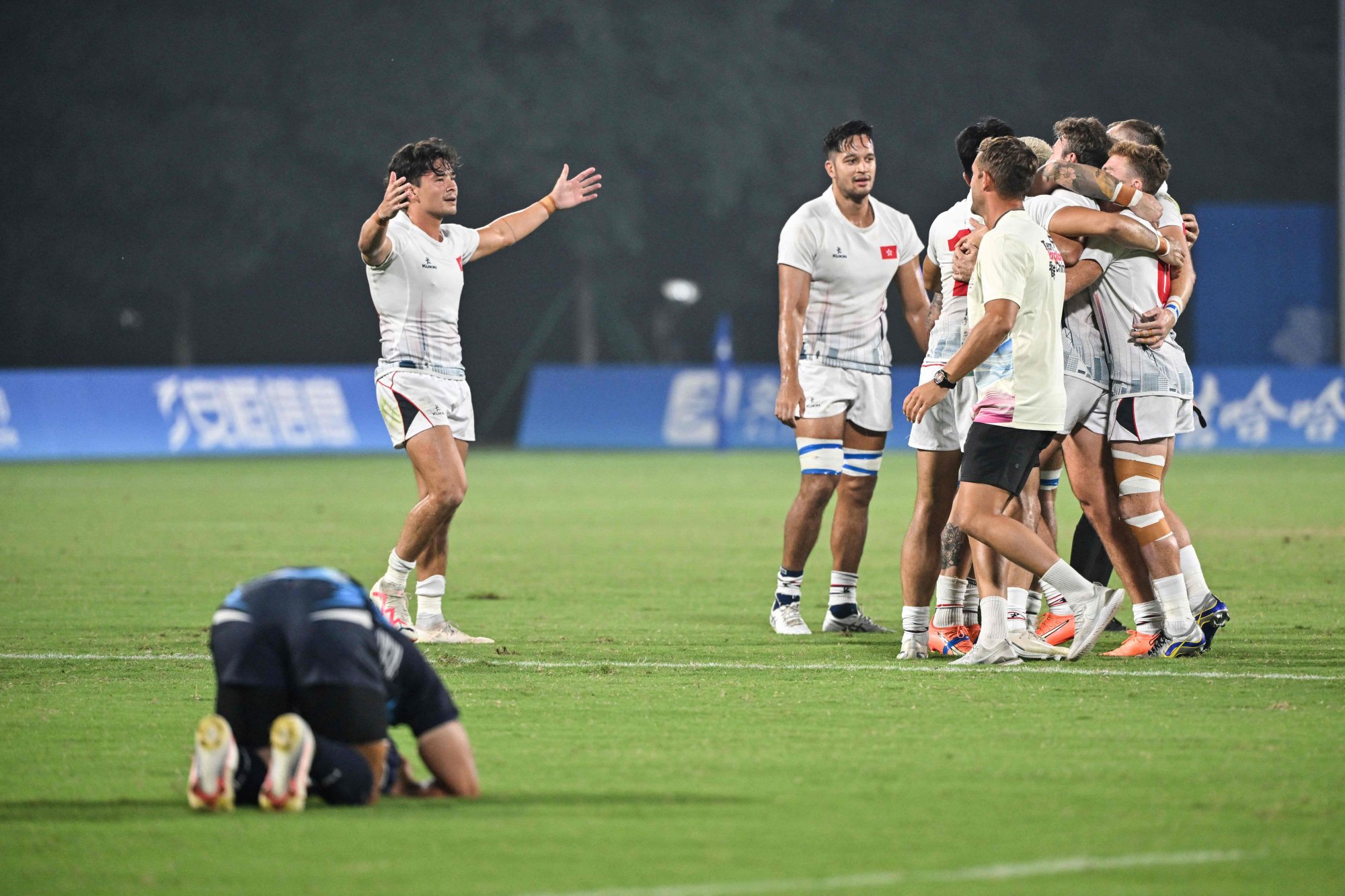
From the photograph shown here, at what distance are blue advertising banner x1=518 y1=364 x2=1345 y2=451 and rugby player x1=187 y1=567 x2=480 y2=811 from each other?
23754mm

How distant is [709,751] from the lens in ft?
20.9

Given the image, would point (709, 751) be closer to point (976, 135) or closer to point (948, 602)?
point (948, 602)

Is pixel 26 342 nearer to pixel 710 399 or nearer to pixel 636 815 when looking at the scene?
pixel 710 399

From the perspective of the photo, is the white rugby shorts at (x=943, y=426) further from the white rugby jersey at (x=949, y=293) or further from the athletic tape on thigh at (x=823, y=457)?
the athletic tape on thigh at (x=823, y=457)

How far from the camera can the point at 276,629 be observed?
17.7ft

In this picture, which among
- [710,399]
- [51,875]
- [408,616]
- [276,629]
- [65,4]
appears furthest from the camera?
[65,4]

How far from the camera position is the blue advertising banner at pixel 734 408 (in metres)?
30.7

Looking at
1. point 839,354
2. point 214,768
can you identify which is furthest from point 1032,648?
point 214,768

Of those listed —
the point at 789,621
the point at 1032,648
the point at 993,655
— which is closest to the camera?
the point at 993,655

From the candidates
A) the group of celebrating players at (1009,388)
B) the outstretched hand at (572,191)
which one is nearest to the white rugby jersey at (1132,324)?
the group of celebrating players at (1009,388)

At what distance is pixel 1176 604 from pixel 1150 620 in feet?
0.94

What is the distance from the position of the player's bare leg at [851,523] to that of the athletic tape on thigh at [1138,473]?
144cm

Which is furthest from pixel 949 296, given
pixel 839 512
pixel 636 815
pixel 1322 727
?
pixel 636 815

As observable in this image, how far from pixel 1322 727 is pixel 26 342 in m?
39.1
